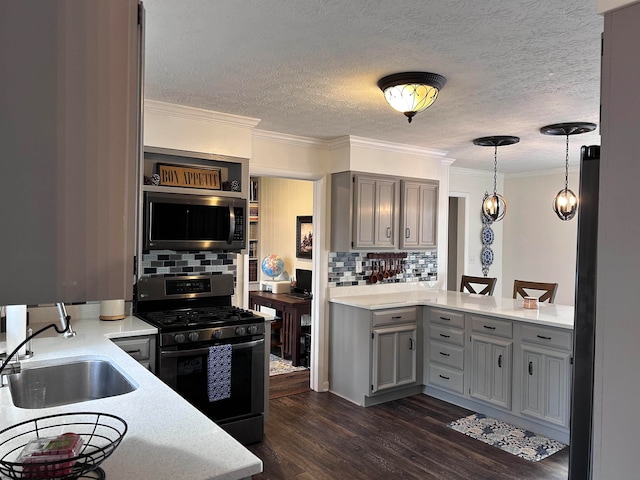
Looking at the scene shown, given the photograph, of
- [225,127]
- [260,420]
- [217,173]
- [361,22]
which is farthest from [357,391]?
[361,22]

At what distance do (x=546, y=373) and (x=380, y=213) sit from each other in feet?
6.53

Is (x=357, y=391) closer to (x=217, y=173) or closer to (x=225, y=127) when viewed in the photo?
(x=217, y=173)

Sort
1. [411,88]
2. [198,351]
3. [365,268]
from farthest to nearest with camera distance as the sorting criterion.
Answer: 1. [365,268]
2. [198,351]
3. [411,88]

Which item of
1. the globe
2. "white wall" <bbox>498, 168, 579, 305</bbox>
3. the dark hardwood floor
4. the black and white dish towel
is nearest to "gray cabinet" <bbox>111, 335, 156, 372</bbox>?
the black and white dish towel

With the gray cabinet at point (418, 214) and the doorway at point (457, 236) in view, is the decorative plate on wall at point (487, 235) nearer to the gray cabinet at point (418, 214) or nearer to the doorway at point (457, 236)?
the doorway at point (457, 236)

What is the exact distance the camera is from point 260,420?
3.45 metres

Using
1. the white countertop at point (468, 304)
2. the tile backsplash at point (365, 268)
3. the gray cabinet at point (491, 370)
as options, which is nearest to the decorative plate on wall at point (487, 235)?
the tile backsplash at point (365, 268)

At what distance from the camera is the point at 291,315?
5.36 meters

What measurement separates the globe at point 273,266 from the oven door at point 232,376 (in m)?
2.99

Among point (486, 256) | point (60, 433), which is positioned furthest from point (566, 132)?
point (60, 433)

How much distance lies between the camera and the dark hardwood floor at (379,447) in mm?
3039

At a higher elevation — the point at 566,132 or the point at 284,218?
the point at 566,132

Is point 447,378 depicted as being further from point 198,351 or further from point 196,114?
point 196,114

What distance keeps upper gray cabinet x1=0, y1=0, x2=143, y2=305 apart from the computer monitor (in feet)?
16.5
